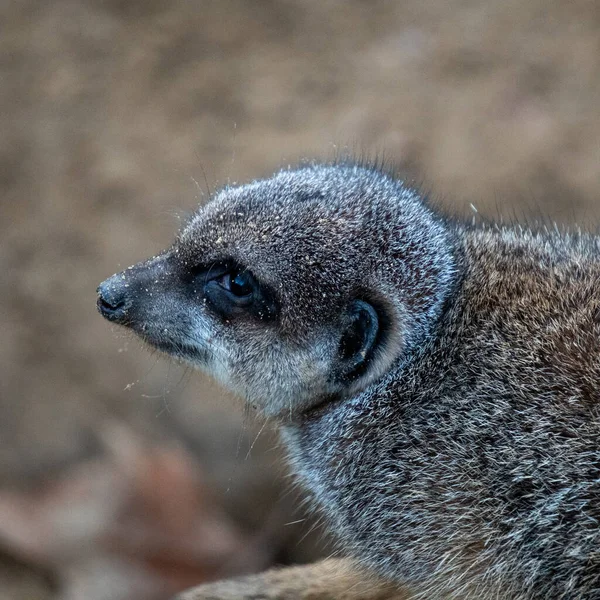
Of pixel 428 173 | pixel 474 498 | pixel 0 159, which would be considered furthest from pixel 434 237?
pixel 0 159

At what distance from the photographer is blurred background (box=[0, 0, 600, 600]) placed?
17.6ft

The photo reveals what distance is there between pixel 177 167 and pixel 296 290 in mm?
3236

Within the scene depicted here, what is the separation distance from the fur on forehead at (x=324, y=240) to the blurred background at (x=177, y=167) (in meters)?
1.93

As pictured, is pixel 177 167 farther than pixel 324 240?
Yes

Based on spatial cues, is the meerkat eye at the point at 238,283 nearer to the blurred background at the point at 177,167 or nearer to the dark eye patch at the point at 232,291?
the dark eye patch at the point at 232,291

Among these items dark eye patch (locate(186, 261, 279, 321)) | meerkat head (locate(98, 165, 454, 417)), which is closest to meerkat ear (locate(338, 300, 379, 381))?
meerkat head (locate(98, 165, 454, 417))

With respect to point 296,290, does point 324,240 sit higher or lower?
higher

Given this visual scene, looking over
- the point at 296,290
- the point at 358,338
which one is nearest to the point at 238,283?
the point at 296,290

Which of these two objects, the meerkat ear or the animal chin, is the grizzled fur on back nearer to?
the meerkat ear

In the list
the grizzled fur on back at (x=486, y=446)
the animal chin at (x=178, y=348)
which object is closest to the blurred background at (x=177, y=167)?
the animal chin at (x=178, y=348)

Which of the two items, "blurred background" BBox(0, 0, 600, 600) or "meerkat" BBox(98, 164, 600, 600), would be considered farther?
"blurred background" BBox(0, 0, 600, 600)

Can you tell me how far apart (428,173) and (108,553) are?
2905 mm

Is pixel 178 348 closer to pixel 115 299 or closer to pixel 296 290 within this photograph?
pixel 115 299

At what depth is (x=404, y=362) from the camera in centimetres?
300
